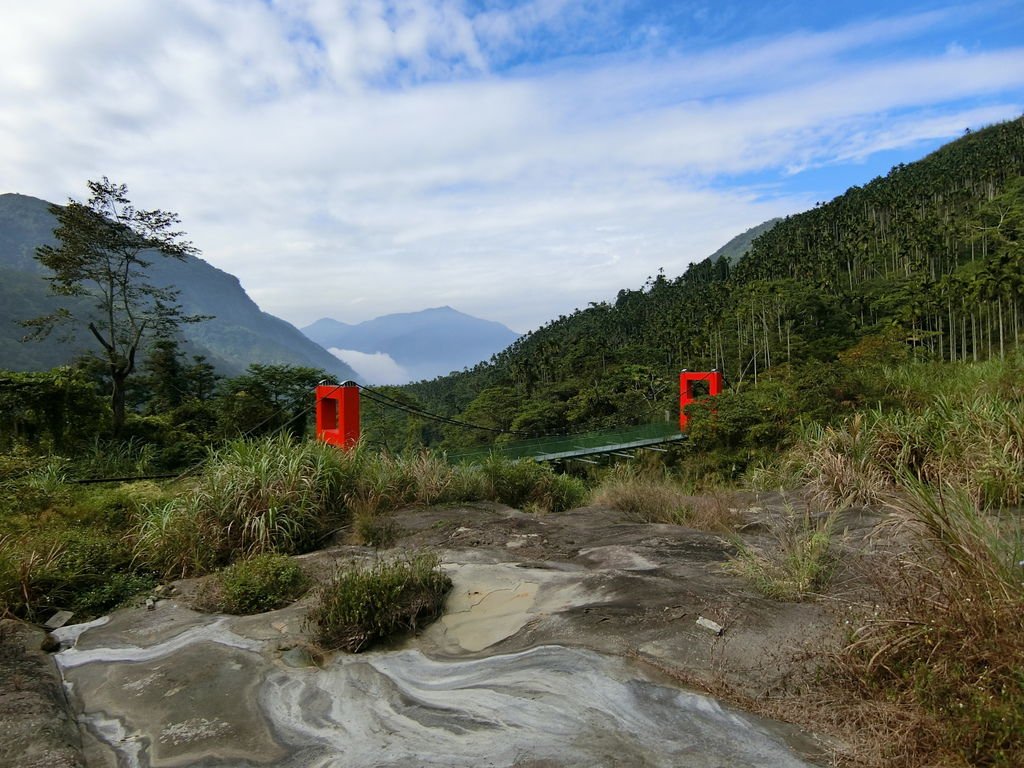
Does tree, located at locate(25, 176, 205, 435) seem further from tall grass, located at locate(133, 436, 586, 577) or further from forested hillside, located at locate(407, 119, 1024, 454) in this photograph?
forested hillside, located at locate(407, 119, 1024, 454)

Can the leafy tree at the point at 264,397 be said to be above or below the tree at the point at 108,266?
below

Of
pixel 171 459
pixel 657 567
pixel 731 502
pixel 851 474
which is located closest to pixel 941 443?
pixel 851 474

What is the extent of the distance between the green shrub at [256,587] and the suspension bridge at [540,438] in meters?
3.22

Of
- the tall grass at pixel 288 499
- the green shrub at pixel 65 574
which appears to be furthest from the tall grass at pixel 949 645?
the green shrub at pixel 65 574

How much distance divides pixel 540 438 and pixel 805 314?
3573cm

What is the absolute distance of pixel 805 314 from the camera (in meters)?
42.1

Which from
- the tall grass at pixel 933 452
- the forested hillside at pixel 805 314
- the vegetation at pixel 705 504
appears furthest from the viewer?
the forested hillside at pixel 805 314

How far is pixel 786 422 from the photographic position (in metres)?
10.6

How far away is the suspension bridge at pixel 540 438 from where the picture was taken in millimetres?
8781

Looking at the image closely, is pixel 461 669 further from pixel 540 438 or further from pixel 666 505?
pixel 540 438

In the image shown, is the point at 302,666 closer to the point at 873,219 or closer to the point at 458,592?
the point at 458,592

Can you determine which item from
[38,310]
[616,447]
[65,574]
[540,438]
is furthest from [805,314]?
[38,310]

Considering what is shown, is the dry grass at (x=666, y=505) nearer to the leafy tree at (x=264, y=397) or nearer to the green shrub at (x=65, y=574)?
the green shrub at (x=65, y=574)

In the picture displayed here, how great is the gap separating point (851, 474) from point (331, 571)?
4.38 meters
